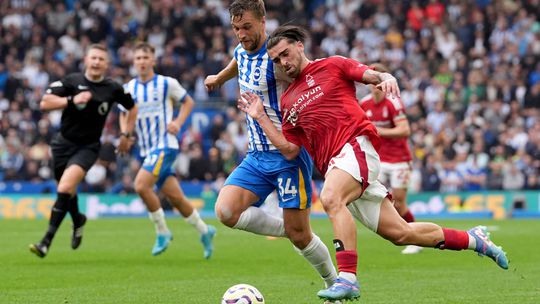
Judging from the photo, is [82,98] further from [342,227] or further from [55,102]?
[342,227]

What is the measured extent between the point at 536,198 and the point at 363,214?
17.8 metres

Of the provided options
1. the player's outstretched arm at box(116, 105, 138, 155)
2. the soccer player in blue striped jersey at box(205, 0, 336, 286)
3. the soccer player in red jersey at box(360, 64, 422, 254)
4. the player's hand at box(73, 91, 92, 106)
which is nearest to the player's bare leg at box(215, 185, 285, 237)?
the soccer player in blue striped jersey at box(205, 0, 336, 286)

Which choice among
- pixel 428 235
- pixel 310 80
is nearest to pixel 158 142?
pixel 310 80

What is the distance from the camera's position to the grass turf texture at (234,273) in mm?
9250

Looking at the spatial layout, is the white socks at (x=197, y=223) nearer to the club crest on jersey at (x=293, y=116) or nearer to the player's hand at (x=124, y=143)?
the player's hand at (x=124, y=143)

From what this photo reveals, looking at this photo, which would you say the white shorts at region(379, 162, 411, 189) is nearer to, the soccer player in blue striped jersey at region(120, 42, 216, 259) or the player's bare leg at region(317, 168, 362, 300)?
the soccer player in blue striped jersey at region(120, 42, 216, 259)

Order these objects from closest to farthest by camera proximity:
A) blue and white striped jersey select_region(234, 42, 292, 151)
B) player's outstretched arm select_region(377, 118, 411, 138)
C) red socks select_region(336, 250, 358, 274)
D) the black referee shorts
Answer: red socks select_region(336, 250, 358, 274)
blue and white striped jersey select_region(234, 42, 292, 151)
the black referee shorts
player's outstretched arm select_region(377, 118, 411, 138)

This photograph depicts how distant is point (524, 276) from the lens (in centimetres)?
1077

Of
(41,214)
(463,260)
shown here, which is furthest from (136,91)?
(41,214)

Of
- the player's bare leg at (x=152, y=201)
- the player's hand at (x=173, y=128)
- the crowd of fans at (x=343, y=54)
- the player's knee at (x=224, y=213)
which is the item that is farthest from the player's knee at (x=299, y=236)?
the crowd of fans at (x=343, y=54)

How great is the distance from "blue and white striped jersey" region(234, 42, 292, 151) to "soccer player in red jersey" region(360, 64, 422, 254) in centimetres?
513

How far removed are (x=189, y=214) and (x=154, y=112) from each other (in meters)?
1.53

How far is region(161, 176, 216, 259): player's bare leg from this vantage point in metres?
13.5

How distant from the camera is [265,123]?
27.7ft
